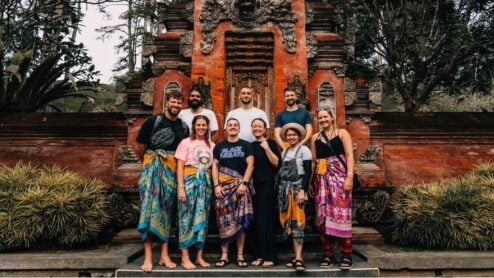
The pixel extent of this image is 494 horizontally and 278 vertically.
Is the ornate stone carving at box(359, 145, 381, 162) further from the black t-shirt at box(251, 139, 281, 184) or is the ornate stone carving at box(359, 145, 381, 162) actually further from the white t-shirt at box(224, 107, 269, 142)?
the black t-shirt at box(251, 139, 281, 184)

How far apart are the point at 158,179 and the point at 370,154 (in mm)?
4847

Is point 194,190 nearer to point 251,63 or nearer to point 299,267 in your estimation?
point 299,267

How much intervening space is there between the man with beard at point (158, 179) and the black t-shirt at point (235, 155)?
558 mm

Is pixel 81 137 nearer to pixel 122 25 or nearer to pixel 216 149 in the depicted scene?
pixel 216 149

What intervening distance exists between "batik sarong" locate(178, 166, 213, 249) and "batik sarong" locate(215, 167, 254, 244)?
0.61ft

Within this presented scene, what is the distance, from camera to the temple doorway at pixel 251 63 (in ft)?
26.5

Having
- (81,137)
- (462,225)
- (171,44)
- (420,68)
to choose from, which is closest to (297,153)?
(462,225)

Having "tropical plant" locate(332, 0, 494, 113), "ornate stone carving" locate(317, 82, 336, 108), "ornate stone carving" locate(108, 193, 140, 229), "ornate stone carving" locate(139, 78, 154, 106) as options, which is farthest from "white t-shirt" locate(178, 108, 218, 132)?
"tropical plant" locate(332, 0, 494, 113)

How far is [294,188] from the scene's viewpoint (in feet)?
14.9

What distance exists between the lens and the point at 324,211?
14.9 feet

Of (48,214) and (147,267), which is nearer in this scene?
(147,267)

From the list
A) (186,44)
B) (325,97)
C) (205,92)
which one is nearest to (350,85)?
(325,97)

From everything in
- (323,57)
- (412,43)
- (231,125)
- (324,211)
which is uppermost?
(412,43)

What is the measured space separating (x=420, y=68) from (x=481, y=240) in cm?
1113
